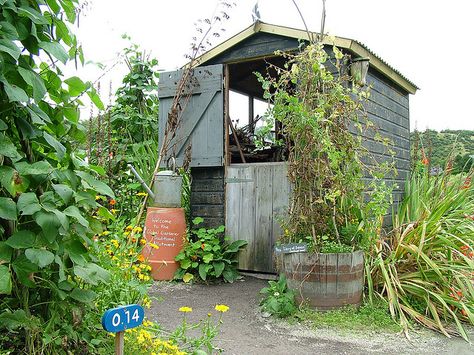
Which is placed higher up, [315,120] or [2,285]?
[315,120]

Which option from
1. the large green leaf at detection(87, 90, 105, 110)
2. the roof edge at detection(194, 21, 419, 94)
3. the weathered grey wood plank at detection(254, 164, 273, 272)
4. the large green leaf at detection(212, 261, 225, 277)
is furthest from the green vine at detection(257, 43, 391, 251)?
the large green leaf at detection(87, 90, 105, 110)

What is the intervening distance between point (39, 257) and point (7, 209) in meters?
0.20

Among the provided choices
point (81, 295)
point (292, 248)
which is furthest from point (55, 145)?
point (292, 248)

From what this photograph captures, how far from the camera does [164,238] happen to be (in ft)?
18.2

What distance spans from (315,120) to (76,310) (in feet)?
9.07

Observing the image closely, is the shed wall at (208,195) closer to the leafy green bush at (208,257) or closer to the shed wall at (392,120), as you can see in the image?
the leafy green bush at (208,257)

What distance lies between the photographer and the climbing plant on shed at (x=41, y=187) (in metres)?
1.59

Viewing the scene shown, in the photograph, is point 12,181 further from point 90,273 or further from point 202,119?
point 202,119

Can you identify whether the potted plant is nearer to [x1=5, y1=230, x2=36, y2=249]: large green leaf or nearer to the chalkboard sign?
the chalkboard sign

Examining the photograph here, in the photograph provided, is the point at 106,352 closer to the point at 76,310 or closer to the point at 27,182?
the point at 76,310

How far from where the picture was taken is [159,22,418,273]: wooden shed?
566 cm

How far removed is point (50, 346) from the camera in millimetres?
1910

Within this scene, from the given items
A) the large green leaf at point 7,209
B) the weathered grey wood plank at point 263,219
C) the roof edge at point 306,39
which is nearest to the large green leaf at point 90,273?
the large green leaf at point 7,209

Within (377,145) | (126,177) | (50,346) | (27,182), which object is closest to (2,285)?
(27,182)
